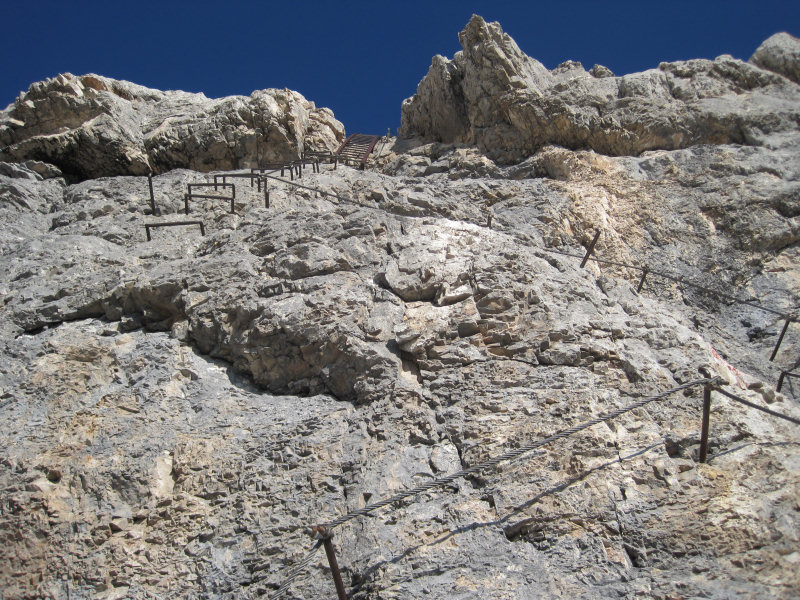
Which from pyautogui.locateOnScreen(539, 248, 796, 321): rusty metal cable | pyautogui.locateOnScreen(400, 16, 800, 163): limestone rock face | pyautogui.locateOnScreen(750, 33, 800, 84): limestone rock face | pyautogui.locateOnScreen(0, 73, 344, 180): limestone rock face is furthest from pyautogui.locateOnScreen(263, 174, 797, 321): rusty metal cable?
pyautogui.locateOnScreen(750, 33, 800, 84): limestone rock face

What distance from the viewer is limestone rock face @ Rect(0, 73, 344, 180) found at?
1402cm

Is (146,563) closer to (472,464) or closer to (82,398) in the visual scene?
(82,398)

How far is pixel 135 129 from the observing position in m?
14.7

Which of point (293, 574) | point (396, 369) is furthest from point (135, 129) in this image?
point (293, 574)

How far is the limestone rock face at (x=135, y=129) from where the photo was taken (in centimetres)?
1402

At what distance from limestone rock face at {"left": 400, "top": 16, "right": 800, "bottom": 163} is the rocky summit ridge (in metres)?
0.35

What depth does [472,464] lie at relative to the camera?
6586 mm

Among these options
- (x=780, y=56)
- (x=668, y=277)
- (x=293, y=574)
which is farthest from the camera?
(x=780, y=56)

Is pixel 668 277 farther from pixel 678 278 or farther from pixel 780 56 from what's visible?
pixel 780 56

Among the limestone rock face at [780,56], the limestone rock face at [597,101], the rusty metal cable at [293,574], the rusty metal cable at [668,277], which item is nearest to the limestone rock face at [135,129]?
the rusty metal cable at [668,277]

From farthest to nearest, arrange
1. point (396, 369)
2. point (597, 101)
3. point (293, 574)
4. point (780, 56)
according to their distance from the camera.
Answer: point (780, 56)
point (597, 101)
point (396, 369)
point (293, 574)

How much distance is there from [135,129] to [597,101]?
11.7 m

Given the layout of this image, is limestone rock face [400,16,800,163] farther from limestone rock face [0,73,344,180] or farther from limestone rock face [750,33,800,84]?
limestone rock face [0,73,344,180]

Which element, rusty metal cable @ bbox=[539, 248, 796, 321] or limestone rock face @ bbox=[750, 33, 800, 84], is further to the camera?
limestone rock face @ bbox=[750, 33, 800, 84]
